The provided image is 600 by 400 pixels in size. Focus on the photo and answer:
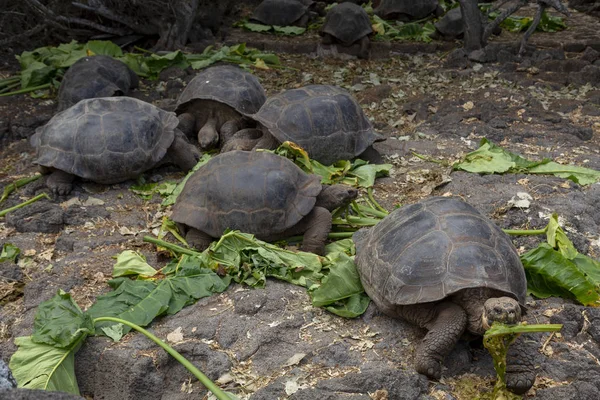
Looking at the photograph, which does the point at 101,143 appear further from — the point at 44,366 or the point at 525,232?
the point at 525,232

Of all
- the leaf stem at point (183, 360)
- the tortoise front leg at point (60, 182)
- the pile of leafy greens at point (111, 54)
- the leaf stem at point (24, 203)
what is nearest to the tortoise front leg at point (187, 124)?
the tortoise front leg at point (60, 182)

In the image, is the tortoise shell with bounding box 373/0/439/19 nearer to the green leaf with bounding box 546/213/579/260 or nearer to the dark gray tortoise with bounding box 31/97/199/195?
the dark gray tortoise with bounding box 31/97/199/195

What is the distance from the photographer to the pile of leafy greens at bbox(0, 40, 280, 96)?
775 centimetres

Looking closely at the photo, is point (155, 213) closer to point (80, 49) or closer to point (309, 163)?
point (309, 163)

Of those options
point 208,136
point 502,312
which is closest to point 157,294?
point 502,312

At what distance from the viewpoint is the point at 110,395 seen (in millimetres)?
3373

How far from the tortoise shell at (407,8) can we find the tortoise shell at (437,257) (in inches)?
295

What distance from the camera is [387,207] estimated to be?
5043mm

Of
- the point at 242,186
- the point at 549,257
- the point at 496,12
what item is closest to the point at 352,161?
the point at 242,186

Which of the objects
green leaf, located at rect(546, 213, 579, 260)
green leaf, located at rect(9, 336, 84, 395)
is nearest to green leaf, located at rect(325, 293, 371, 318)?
green leaf, located at rect(546, 213, 579, 260)

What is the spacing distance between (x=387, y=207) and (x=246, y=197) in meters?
1.25

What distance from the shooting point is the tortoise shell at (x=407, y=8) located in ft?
34.5

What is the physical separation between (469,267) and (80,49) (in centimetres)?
692

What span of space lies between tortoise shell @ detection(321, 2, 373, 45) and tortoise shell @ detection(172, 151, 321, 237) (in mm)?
4913
